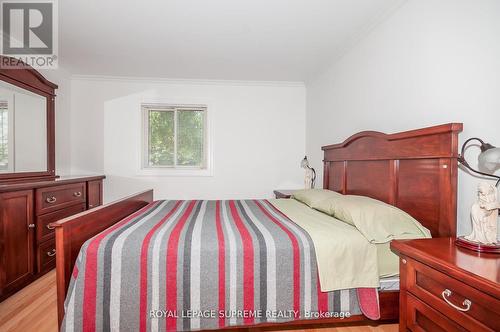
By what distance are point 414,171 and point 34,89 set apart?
12.4ft

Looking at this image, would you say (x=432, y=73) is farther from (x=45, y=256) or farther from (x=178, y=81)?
(x=45, y=256)

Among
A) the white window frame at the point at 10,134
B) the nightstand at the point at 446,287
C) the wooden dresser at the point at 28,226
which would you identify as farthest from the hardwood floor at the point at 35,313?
the white window frame at the point at 10,134

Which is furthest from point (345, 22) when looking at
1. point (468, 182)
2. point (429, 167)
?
point (468, 182)

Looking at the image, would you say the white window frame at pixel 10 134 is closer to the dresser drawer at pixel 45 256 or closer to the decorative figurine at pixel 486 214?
the dresser drawer at pixel 45 256

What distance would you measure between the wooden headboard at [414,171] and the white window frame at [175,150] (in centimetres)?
218

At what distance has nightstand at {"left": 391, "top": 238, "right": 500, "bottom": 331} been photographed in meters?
0.88

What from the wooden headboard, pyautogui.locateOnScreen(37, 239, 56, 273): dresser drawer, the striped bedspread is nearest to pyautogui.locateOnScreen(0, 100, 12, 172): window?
pyautogui.locateOnScreen(37, 239, 56, 273): dresser drawer

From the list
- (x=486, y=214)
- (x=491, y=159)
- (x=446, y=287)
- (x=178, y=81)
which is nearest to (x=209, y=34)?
(x=178, y=81)

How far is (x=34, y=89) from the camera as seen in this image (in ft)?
9.36

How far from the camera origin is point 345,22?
233 centimetres

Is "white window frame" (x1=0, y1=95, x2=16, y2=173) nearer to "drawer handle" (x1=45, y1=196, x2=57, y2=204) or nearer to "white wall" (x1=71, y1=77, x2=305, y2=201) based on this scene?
"drawer handle" (x1=45, y1=196, x2=57, y2=204)

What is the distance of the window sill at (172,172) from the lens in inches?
153

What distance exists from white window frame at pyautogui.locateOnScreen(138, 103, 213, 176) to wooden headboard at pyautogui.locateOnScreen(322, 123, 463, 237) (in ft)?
7.15

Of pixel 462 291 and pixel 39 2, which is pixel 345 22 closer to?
pixel 462 291
